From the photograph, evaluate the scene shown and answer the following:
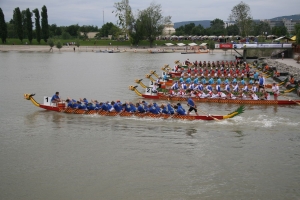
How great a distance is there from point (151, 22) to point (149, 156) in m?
63.8

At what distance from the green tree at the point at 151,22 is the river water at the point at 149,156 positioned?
Answer: 5534 cm

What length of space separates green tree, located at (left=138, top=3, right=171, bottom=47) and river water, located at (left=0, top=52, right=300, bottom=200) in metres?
55.3

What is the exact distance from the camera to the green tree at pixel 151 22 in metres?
73.9

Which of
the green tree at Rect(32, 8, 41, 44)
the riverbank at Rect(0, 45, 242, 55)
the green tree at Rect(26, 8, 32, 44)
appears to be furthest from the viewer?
the green tree at Rect(32, 8, 41, 44)

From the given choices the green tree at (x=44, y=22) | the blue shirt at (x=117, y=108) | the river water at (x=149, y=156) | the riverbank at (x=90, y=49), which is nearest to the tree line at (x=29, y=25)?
the green tree at (x=44, y=22)

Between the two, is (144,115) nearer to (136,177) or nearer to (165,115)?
(165,115)

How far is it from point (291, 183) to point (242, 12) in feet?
213

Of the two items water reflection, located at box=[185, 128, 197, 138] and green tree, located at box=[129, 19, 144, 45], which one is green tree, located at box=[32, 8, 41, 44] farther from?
water reflection, located at box=[185, 128, 197, 138]

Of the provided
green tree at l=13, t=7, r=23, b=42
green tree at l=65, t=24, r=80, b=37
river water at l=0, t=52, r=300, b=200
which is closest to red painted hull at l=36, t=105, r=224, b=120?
river water at l=0, t=52, r=300, b=200

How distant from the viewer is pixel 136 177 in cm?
1178

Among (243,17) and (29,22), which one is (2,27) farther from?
(243,17)

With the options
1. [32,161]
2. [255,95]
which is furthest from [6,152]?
[255,95]

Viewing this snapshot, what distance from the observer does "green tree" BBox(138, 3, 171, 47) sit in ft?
242

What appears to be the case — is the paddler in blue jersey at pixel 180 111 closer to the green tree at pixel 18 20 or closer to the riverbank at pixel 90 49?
the riverbank at pixel 90 49
